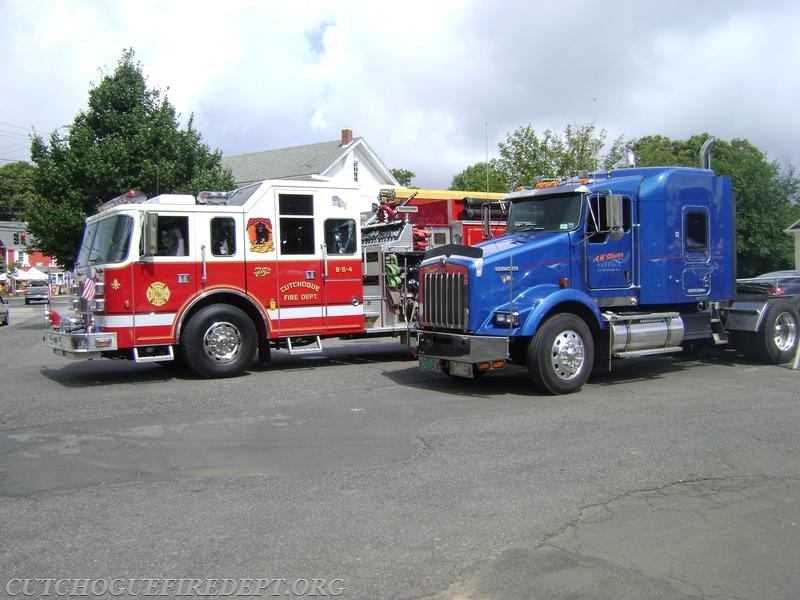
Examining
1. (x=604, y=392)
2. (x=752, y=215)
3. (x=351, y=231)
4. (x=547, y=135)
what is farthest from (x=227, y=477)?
(x=752, y=215)

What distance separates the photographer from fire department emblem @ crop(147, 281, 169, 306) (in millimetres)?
10805

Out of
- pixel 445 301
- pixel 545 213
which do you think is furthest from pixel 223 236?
pixel 545 213

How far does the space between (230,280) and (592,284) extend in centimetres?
554

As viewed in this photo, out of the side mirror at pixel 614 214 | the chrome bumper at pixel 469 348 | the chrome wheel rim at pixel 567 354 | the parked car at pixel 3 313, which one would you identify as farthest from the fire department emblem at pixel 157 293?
the parked car at pixel 3 313

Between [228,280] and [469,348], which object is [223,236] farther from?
[469,348]

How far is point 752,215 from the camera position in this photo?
3086 cm

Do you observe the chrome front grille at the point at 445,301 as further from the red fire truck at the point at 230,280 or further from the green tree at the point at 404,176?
the green tree at the point at 404,176

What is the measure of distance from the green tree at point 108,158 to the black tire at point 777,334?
18.4 meters

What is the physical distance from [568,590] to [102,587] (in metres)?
2.58

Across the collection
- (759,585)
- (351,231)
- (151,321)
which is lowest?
(759,585)

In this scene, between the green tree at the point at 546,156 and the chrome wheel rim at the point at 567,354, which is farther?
the green tree at the point at 546,156

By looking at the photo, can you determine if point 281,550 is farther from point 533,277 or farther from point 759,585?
point 533,277

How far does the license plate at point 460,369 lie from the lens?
9523 millimetres

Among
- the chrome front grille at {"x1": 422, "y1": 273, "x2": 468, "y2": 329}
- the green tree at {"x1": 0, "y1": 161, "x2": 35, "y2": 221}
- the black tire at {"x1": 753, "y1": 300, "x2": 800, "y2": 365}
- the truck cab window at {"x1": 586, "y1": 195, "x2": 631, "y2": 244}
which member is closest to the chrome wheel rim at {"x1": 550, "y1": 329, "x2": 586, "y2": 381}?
the chrome front grille at {"x1": 422, "y1": 273, "x2": 468, "y2": 329}
